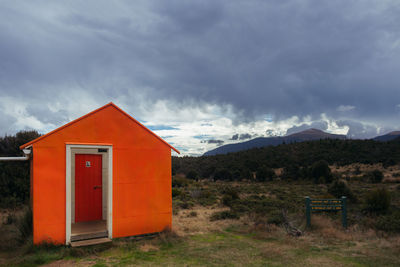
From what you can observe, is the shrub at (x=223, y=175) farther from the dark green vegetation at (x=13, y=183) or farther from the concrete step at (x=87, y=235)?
the concrete step at (x=87, y=235)

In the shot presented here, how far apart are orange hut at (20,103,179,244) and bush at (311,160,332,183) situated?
24401 millimetres

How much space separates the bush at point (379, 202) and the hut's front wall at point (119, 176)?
9.61 m

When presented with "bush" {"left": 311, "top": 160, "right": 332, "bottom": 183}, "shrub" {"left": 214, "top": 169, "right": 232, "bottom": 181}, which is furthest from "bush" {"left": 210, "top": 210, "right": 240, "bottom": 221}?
"shrub" {"left": 214, "top": 169, "right": 232, "bottom": 181}

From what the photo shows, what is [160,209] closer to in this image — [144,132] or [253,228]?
[144,132]

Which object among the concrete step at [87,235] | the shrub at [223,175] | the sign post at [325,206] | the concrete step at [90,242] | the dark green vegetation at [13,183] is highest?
the dark green vegetation at [13,183]

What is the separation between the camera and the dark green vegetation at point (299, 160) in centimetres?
3322

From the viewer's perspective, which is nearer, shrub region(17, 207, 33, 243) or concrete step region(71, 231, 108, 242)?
concrete step region(71, 231, 108, 242)

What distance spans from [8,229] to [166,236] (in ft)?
17.5

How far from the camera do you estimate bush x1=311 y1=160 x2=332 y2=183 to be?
2757cm

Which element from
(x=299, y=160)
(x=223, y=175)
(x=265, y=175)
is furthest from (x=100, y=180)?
(x=299, y=160)

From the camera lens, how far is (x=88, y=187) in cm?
842

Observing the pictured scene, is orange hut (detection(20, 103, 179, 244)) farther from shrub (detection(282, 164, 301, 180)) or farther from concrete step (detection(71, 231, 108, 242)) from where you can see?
shrub (detection(282, 164, 301, 180))

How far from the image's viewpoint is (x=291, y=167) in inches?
1375

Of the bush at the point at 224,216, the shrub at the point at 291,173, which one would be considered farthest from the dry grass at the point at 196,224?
the shrub at the point at 291,173
